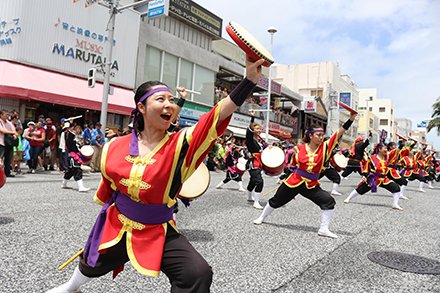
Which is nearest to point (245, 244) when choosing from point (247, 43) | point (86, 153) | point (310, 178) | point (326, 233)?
point (326, 233)

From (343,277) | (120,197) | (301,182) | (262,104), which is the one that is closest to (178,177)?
(120,197)

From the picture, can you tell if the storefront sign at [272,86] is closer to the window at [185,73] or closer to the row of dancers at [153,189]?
the window at [185,73]

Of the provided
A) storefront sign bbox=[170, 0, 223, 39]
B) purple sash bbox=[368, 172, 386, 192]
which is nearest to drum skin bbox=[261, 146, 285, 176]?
purple sash bbox=[368, 172, 386, 192]

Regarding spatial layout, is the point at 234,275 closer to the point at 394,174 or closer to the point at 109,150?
the point at 109,150

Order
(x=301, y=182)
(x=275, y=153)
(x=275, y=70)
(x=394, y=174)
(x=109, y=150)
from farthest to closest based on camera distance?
(x=275, y=70) < (x=394, y=174) < (x=275, y=153) < (x=301, y=182) < (x=109, y=150)

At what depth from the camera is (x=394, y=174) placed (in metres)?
10.3

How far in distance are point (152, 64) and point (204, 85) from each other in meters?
4.80

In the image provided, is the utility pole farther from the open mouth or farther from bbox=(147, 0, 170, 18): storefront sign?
the open mouth

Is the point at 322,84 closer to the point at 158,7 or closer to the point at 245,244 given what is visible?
the point at 158,7

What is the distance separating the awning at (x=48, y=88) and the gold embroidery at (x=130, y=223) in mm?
12792

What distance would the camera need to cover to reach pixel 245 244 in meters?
4.93

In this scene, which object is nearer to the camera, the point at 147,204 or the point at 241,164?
the point at 147,204

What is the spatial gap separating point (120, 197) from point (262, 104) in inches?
1135

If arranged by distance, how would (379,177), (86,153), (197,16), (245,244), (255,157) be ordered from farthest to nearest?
(197,16) → (379,177) → (86,153) → (255,157) → (245,244)
